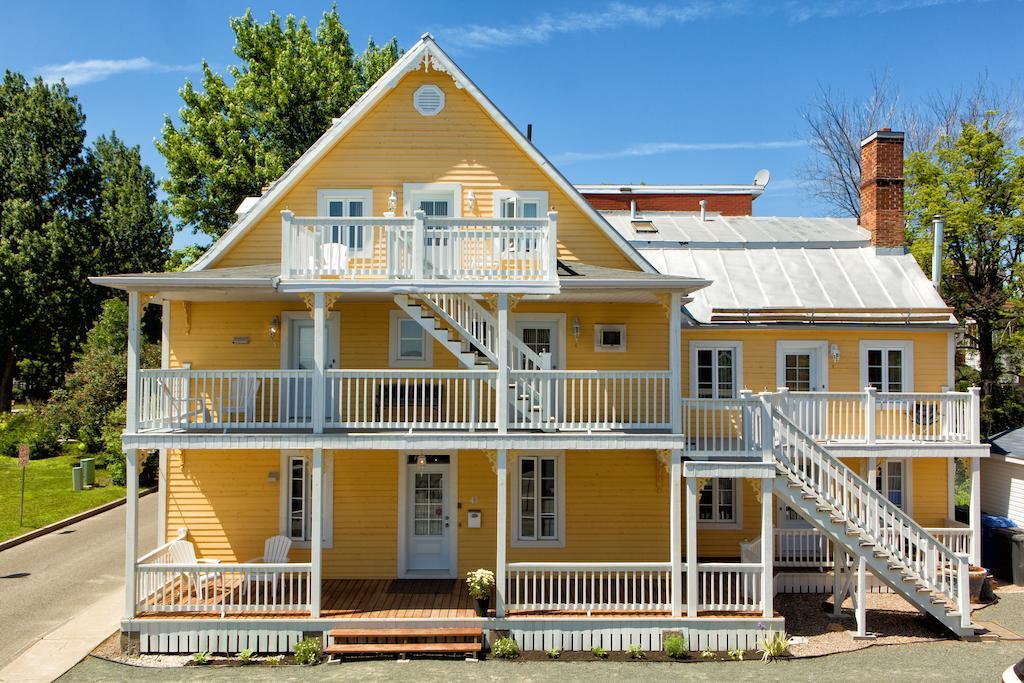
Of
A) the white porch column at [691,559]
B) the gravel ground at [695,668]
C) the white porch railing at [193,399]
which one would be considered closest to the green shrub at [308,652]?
the gravel ground at [695,668]

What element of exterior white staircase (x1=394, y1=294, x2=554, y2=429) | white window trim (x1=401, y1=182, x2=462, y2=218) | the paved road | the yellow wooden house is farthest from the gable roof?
the paved road

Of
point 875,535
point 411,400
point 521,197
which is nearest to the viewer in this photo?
point 875,535

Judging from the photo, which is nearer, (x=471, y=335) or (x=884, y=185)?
(x=471, y=335)

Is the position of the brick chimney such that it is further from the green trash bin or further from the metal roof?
the green trash bin

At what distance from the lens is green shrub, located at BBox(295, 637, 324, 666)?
12.4m

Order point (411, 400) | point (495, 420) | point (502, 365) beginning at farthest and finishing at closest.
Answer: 1. point (411, 400)
2. point (495, 420)
3. point (502, 365)

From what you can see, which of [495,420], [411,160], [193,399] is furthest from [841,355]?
[193,399]

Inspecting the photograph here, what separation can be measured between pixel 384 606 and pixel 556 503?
13.6 ft

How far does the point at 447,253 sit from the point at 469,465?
16.0 feet

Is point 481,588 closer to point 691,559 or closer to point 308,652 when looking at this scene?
point 308,652

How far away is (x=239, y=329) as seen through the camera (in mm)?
15977

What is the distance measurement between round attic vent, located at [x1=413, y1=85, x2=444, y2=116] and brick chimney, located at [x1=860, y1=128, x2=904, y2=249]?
36.3 ft

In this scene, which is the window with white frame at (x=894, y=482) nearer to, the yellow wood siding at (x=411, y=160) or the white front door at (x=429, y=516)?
the yellow wood siding at (x=411, y=160)

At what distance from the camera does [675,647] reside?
12609 mm
